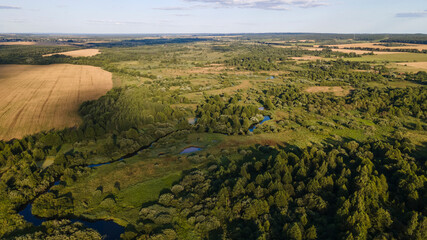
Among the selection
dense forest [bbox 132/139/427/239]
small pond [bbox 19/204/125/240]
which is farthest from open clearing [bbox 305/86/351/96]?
small pond [bbox 19/204/125/240]

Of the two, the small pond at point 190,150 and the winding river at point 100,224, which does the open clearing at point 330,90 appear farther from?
the winding river at point 100,224

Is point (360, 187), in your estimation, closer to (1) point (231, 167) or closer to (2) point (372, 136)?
(1) point (231, 167)

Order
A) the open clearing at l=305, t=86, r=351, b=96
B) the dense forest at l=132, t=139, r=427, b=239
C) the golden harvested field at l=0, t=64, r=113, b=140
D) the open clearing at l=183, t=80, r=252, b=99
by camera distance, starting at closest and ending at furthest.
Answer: the dense forest at l=132, t=139, r=427, b=239 < the golden harvested field at l=0, t=64, r=113, b=140 < the open clearing at l=305, t=86, r=351, b=96 < the open clearing at l=183, t=80, r=252, b=99

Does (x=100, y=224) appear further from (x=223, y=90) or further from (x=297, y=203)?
(x=223, y=90)

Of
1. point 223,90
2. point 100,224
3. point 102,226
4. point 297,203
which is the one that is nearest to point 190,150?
point 100,224

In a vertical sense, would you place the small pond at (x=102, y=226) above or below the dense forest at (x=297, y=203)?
below

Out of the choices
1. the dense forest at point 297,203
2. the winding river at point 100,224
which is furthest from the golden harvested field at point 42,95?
the dense forest at point 297,203

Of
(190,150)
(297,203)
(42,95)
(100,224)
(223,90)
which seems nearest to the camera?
(297,203)

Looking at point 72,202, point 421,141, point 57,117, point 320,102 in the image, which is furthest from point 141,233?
point 320,102

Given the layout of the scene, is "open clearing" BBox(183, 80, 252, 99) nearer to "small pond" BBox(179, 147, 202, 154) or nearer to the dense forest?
"small pond" BBox(179, 147, 202, 154)
